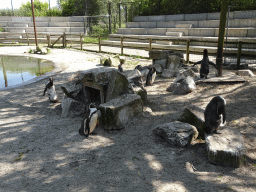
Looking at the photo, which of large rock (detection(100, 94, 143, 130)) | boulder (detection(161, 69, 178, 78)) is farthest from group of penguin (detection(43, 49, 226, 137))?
boulder (detection(161, 69, 178, 78))

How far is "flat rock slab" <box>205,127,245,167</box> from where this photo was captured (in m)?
3.03

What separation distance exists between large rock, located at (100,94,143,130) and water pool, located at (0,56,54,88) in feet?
18.3

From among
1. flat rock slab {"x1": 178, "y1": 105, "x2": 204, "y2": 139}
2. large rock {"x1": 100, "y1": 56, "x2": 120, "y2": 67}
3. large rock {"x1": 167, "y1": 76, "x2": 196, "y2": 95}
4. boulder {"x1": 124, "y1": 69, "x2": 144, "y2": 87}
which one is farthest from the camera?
large rock {"x1": 100, "y1": 56, "x2": 120, "y2": 67}

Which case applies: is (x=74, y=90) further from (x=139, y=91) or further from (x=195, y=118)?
(x=195, y=118)

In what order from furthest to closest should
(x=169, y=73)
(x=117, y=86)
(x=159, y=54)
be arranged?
(x=159, y=54)
(x=169, y=73)
(x=117, y=86)

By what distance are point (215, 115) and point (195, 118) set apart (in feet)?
1.70

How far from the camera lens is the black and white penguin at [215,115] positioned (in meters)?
3.42

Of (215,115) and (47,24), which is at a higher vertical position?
(47,24)

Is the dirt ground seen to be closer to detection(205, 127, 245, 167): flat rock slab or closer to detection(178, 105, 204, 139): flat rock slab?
detection(205, 127, 245, 167): flat rock slab

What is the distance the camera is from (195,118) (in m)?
3.97

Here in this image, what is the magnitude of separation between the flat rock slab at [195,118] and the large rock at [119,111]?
1059 millimetres

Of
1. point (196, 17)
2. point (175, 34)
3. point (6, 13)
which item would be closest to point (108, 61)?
point (175, 34)

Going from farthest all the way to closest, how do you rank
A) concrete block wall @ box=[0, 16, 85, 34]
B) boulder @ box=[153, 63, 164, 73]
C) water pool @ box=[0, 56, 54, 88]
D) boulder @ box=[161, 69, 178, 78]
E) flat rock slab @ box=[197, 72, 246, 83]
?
concrete block wall @ box=[0, 16, 85, 34]
water pool @ box=[0, 56, 54, 88]
boulder @ box=[153, 63, 164, 73]
boulder @ box=[161, 69, 178, 78]
flat rock slab @ box=[197, 72, 246, 83]

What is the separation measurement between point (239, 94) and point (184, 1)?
49.5 ft
